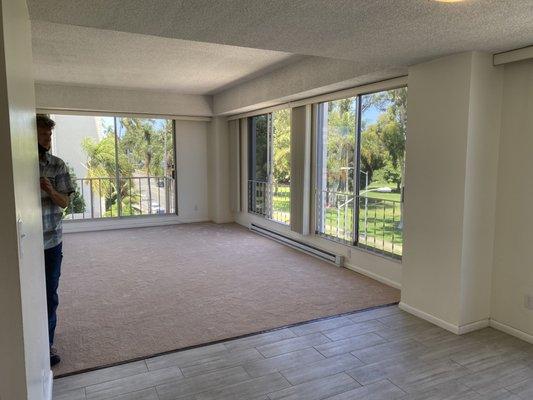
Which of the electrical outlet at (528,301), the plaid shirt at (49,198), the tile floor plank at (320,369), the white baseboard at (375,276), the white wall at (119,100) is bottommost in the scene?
the tile floor plank at (320,369)

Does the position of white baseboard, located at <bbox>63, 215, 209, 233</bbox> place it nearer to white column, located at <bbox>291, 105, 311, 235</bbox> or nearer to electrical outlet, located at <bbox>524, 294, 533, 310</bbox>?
white column, located at <bbox>291, 105, 311, 235</bbox>

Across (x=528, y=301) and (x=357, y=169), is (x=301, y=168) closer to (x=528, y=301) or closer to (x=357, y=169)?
(x=357, y=169)

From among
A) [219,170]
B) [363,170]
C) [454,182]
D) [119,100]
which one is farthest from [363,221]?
[119,100]

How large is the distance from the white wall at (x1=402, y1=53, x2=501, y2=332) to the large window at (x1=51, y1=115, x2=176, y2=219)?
517 cm

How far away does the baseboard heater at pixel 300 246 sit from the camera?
4.76 m

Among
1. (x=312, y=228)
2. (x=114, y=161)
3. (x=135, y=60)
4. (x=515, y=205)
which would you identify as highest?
(x=135, y=60)

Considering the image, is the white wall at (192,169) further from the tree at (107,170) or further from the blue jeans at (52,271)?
the blue jeans at (52,271)

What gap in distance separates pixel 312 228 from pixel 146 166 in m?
3.62

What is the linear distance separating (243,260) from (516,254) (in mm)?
2976

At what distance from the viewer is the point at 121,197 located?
7281 mm

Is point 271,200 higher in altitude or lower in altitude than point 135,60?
lower

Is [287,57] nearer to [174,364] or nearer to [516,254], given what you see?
[516,254]

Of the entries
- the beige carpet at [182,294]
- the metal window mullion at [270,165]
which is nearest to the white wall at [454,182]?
the beige carpet at [182,294]

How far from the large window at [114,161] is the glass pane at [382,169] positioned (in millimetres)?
4173
